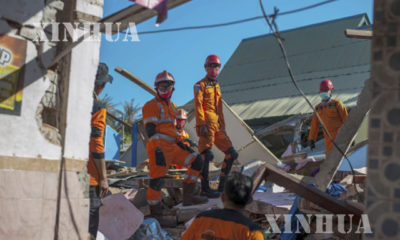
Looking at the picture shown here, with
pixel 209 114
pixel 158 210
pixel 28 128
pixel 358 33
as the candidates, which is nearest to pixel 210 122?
pixel 209 114

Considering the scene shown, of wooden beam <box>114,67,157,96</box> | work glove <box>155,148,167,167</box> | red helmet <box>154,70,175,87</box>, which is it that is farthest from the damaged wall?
wooden beam <box>114,67,157,96</box>

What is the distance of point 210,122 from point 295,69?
689 inches

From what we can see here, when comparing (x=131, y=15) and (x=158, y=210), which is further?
(x=158, y=210)

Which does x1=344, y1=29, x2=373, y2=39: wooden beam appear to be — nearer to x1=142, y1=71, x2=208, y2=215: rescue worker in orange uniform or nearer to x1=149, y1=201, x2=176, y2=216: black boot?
x1=142, y1=71, x2=208, y2=215: rescue worker in orange uniform

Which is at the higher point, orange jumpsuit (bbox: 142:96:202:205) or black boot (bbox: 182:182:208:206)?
orange jumpsuit (bbox: 142:96:202:205)

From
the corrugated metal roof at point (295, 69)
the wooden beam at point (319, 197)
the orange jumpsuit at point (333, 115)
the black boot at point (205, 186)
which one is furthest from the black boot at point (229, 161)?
the corrugated metal roof at point (295, 69)

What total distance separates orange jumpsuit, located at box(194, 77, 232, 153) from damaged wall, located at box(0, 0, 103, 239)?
8.67 feet

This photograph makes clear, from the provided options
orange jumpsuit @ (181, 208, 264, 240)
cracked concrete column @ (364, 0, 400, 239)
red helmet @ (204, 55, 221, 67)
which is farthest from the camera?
red helmet @ (204, 55, 221, 67)

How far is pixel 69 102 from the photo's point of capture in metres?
4.60

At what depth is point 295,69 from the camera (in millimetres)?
23953

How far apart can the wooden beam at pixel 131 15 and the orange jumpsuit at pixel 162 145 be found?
2.20 metres

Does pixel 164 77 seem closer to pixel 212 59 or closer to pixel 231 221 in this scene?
pixel 212 59

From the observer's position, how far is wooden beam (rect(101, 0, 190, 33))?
15.4ft

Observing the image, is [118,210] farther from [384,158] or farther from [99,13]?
[384,158]
